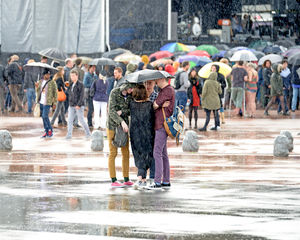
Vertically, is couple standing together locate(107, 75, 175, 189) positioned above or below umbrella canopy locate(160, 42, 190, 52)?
below

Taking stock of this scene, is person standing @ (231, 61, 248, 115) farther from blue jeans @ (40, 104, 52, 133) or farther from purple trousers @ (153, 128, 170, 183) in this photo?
purple trousers @ (153, 128, 170, 183)

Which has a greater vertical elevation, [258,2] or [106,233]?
[258,2]

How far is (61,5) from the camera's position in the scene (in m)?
41.7

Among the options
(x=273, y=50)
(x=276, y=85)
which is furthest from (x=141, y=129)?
(x=273, y=50)

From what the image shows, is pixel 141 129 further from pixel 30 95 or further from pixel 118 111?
pixel 30 95

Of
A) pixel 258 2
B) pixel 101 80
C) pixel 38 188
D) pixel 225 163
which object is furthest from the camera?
pixel 258 2

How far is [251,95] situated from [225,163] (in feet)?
39.8

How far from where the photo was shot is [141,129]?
12.8 m

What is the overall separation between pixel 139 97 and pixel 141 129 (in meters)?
0.48

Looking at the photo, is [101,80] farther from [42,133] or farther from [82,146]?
[82,146]

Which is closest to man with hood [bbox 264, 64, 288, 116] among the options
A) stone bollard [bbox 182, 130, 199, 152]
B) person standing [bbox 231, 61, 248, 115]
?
person standing [bbox 231, 61, 248, 115]

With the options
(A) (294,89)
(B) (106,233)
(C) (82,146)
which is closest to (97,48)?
(A) (294,89)

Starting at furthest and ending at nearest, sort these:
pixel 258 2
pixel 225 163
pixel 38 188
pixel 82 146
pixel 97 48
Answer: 1. pixel 258 2
2. pixel 97 48
3. pixel 82 146
4. pixel 225 163
5. pixel 38 188

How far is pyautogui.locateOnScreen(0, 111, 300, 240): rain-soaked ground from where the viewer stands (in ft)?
31.1
